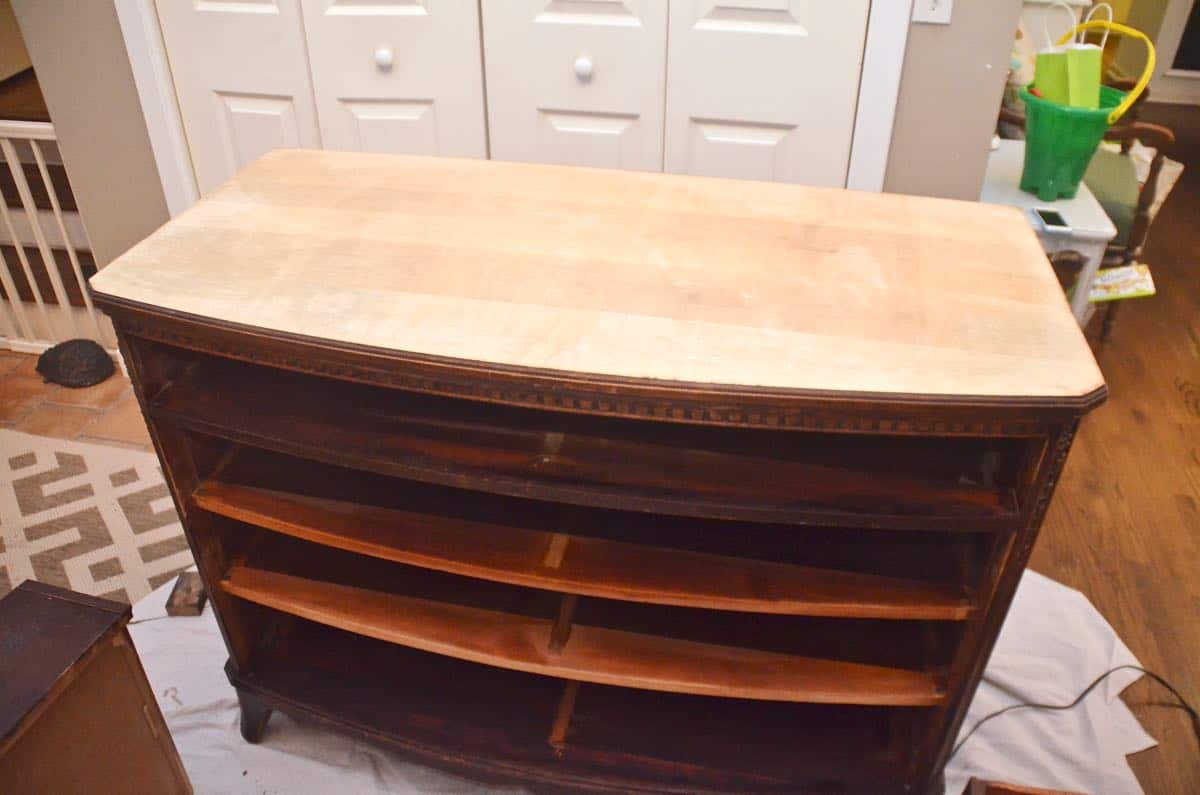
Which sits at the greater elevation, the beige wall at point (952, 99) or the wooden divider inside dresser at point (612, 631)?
the beige wall at point (952, 99)

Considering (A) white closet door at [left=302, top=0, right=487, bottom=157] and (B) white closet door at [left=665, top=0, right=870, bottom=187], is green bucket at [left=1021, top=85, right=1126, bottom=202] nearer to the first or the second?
(B) white closet door at [left=665, top=0, right=870, bottom=187]

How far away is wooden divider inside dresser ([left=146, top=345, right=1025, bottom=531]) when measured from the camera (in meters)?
1.14

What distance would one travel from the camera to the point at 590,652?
1387 millimetres

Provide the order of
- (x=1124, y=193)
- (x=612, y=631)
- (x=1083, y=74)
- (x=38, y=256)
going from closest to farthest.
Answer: (x=612, y=631) → (x=1083, y=74) → (x=1124, y=193) → (x=38, y=256)

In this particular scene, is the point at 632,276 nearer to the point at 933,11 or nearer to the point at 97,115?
the point at 933,11

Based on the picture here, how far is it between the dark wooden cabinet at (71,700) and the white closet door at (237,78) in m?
1.47

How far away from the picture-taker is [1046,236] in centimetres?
242

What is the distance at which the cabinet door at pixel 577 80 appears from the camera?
205 centimetres

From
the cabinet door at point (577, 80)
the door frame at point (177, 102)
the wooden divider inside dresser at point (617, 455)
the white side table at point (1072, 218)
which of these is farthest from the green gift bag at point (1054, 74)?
the wooden divider inside dresser at point (617, 455)

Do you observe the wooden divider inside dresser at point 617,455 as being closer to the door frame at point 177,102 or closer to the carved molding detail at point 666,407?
the carved molding detail at point 666,407

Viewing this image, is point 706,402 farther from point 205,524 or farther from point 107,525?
point 107,525

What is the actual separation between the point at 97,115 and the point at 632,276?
74.1 inches

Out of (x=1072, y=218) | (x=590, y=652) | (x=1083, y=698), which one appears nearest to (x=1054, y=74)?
(x=1072, y=218)

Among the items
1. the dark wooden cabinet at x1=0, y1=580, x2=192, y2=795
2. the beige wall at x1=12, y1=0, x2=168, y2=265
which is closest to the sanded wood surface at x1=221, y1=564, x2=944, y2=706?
the dark wooden cabinet at x1=0, y1=580, x2=192, y2=795
